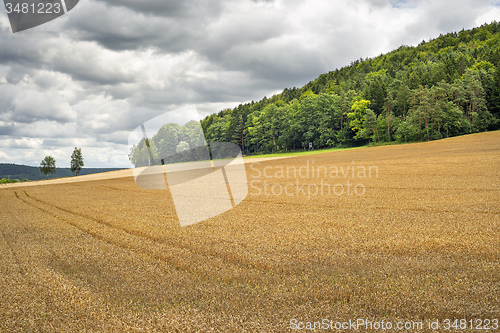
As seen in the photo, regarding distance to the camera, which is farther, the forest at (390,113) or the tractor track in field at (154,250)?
the forest at (390,113)

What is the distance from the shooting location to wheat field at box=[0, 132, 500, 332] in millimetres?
5602

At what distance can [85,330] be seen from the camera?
5.33 meters

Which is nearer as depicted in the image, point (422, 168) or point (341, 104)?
point (422, 168)

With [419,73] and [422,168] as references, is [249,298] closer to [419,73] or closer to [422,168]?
[422,168]

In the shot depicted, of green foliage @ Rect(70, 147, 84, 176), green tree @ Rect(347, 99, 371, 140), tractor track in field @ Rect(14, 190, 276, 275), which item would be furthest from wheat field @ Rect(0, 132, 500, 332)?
green foliage @ Rect(70, 147, 84, 176)

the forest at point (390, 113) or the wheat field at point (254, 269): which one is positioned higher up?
the forest at point (390, 113)

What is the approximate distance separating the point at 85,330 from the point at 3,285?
12.0 feet

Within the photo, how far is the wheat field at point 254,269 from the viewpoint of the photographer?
18.4 ft

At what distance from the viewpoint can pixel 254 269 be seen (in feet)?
25.7

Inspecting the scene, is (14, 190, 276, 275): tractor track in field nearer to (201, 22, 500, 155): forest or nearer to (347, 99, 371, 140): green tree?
(201, 22, 500, 155): forest

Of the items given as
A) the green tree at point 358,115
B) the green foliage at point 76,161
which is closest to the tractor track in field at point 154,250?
the green tree at point 358,115

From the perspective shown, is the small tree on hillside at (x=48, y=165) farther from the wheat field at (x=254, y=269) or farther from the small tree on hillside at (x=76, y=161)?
the wheat field at (x=254, y=269)

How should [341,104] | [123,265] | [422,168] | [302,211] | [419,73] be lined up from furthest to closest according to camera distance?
[419,73]
[341,104]
[422,168]
[302,211]
[123,265]

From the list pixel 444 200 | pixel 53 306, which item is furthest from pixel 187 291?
pixel 444 200
